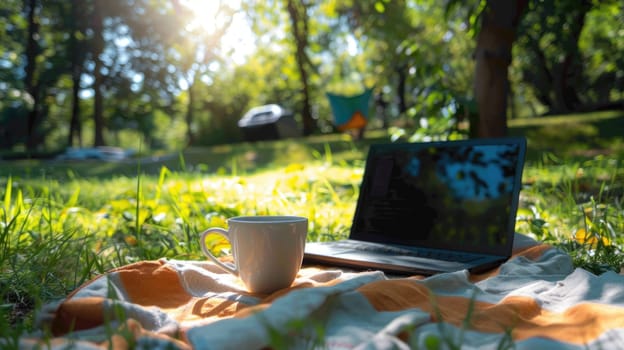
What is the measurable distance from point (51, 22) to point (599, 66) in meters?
22.6

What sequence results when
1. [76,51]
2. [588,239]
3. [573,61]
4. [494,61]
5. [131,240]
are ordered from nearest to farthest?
[588,239] → [131,240] → [494,61] → [573,61] → [76,51]

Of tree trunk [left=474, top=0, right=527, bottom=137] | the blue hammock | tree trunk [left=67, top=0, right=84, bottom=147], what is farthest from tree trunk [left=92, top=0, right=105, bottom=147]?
tree trunk [left=474, top=0, right=527, bottom=137]

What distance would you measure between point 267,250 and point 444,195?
65 cm

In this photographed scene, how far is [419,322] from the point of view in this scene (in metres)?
0.77

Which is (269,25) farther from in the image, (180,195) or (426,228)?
(426,228)

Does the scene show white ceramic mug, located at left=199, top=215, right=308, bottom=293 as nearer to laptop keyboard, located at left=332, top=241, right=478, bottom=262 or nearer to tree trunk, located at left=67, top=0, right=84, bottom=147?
laptop keyboard, located at left=332, top=241, right=478, bottom=262

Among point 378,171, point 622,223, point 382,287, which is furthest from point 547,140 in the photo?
point 382,287

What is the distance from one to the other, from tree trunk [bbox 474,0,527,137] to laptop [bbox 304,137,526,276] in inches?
75.6

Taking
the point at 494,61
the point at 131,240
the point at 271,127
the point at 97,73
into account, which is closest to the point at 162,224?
the point at 131,240

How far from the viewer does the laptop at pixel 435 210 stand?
1250mm

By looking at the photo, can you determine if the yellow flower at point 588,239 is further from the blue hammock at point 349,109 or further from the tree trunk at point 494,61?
the blue hammock at point 349,109

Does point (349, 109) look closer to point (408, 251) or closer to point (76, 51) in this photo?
point (408, 251)

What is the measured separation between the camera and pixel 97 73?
17.2 m

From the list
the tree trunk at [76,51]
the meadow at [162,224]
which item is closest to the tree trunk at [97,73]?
the tree trunk at [76,51]
